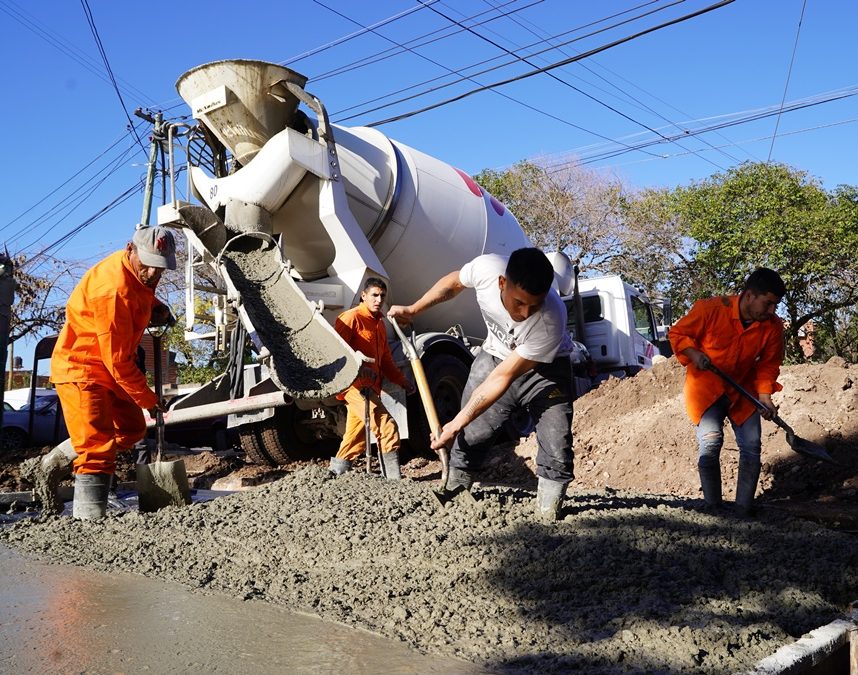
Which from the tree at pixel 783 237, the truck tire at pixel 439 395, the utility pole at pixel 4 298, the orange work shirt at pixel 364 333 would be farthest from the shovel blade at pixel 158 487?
the tree at pixel 783 237

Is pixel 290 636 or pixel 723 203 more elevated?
pixel 723 203

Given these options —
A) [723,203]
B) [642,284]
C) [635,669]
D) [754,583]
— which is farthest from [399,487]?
[642,284]

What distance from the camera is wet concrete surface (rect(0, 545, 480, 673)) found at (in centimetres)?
253

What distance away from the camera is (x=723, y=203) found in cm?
1814

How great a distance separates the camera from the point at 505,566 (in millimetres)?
3455

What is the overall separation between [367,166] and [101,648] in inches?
217

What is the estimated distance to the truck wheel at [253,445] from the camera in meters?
8.59

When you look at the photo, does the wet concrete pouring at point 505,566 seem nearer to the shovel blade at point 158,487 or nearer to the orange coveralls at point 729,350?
the shovel blade at point 158,487

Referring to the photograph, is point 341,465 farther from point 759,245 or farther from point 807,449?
point 759,245

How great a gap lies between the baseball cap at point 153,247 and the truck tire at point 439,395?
365 cm

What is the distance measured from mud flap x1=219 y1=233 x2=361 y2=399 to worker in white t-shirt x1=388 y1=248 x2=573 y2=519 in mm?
1846

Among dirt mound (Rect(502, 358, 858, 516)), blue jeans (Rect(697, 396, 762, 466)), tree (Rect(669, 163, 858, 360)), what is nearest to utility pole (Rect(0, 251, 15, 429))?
dirt mound (Rect(502, 358, 858, 516))

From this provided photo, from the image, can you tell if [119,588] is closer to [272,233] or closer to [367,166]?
[272,233]

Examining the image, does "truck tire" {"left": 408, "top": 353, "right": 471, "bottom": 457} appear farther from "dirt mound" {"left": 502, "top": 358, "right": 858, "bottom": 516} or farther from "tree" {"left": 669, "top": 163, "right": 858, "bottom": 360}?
"tree" {"left": 669, "top": 163, "right": 858, "bottom": 360}
